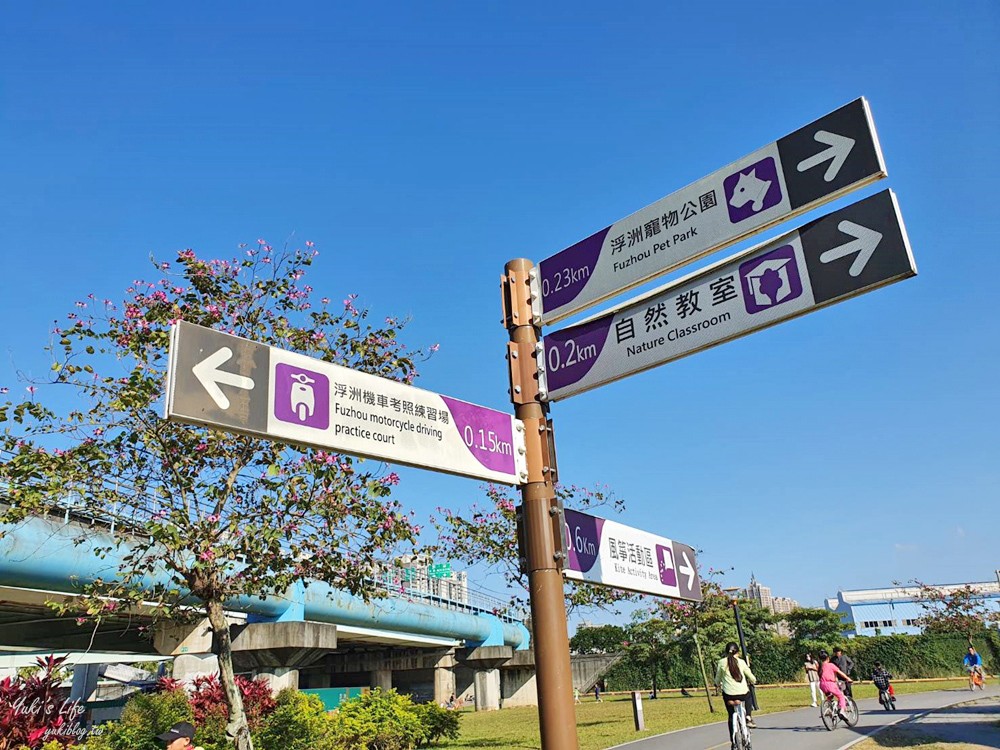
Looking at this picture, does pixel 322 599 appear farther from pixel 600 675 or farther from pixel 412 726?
pixel 600 675

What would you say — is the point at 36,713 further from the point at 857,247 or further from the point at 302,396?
the point at 857,247

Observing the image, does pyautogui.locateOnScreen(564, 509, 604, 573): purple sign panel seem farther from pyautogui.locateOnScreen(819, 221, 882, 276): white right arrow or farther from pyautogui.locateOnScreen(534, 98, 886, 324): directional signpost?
pyautogui.locateOnScreen(819, 221, 882, 276): white right arrow

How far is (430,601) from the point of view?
33156mm

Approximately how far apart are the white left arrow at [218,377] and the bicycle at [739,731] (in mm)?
10018

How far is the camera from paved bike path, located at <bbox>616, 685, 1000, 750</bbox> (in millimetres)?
13680

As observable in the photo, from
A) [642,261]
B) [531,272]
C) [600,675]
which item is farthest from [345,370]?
[600,675]

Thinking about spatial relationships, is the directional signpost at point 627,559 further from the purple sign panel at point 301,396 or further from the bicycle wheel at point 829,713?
the bicycle wheel at point 829,713

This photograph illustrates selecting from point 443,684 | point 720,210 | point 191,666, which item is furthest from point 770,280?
point 443,684

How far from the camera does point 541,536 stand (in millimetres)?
4102

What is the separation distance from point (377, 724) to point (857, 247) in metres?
14.8

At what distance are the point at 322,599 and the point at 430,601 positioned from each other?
9.04 metres

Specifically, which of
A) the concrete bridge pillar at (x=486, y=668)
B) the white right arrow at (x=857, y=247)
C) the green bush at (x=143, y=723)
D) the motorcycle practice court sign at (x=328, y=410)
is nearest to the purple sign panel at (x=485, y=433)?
the motorcycle practice court sign at (x=328, y=410)

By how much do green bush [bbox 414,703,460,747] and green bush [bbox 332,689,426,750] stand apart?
34 cm

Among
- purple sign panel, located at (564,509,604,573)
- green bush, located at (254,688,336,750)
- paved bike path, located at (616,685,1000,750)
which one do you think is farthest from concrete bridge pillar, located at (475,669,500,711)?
purple sign panel, located at (564,509,604,573)
